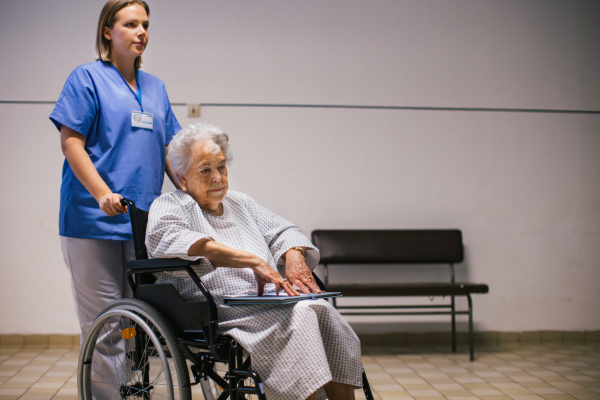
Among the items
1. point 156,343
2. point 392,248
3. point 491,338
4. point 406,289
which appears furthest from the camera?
point 491,338

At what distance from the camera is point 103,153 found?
68.6 inches

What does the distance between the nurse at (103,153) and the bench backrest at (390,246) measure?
1879 mm

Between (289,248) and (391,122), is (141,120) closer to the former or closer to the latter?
(289,248)

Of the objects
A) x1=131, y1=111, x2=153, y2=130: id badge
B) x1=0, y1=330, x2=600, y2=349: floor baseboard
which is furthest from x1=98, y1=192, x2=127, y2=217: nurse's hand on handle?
x1=0, y1=330, x2=600, y2=349: floor baseboard

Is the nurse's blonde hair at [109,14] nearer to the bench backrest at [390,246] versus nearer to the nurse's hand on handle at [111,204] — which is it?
the nurse's hand on handle at [111,204]

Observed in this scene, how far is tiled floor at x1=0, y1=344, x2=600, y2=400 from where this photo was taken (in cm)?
246

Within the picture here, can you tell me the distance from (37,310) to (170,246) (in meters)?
2.56

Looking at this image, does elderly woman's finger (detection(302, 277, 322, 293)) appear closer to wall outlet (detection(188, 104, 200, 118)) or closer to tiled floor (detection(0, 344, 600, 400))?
tiled floor (detection(0, 344, 600, 400))

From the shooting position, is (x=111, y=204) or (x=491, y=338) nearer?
(x=111, y=204)

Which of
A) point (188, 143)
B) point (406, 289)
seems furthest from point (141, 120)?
point (406, 289)

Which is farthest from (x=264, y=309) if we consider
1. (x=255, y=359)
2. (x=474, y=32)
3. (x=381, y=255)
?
(x=474, y=32)

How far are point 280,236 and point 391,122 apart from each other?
222cm

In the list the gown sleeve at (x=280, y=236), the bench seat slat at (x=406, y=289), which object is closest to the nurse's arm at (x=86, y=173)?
the gown sleeve at (x=280, y=236)

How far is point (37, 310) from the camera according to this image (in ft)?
11.3
